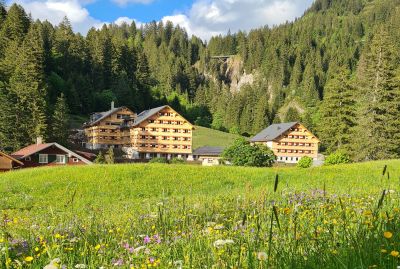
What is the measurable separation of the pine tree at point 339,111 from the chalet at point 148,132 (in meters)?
45.1

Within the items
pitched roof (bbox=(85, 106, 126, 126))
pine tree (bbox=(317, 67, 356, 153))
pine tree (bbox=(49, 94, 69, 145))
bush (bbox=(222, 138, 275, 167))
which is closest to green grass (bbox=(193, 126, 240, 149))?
pitched roof (bbox=(85, 106, 126, 126))

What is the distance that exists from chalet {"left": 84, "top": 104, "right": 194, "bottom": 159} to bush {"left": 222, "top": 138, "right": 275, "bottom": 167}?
35.1m

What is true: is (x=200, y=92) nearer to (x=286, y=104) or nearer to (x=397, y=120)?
(x=286, y=104)

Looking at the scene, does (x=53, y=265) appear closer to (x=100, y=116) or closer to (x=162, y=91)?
(x=100, y=116)

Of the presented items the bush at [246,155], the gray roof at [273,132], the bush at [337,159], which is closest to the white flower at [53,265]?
the bush at [337,159]

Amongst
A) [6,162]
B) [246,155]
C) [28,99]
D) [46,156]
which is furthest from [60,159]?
[246,155]

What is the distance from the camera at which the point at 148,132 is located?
99.2 metres

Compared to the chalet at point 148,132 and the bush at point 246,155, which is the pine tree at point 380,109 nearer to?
the bush at point 246,155

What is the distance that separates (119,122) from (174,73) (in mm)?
89126

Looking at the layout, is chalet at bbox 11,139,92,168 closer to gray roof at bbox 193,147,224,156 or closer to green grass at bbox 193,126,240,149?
gray roof at bbox 193,147,224,156

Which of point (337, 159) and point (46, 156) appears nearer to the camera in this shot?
point (337, 159)

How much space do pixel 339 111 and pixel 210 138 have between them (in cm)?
6619

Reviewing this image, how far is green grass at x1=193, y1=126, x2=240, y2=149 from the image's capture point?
116062mm

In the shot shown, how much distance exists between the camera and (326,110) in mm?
60531
